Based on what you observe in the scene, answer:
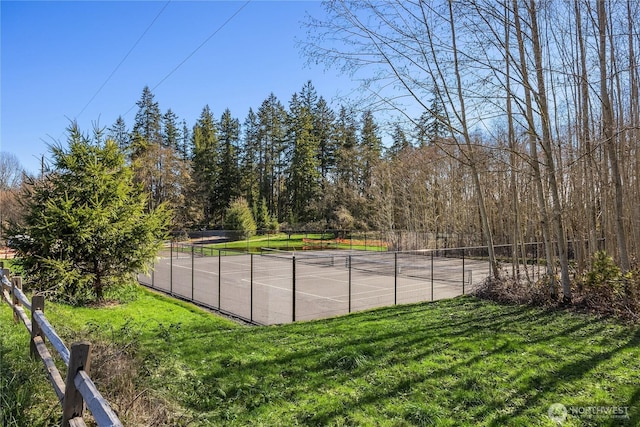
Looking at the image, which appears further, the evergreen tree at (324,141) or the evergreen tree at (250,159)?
the evergreen tree at (250,159)

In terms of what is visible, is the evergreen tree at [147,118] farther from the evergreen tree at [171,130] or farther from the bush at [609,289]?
the bush at [609,289]

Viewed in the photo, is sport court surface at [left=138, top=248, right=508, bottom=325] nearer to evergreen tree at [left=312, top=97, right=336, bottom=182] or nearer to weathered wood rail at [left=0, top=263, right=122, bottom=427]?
weathered wood rail at [left=0, top=263, right=122, bottom=427]

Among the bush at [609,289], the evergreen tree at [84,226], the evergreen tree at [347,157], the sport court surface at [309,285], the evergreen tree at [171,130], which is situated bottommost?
the sport court surface at [309,285]

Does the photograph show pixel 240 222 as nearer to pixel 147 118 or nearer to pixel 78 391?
pixel 147 118

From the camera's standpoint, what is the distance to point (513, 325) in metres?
5.58

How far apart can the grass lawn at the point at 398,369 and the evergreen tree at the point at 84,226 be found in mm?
1897

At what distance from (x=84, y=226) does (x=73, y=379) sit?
695cm

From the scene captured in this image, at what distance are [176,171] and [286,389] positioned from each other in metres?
38.1

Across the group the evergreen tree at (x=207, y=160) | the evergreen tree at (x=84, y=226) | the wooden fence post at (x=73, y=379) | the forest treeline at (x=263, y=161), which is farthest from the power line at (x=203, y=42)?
the evergreen tree at (x=207, y=160)

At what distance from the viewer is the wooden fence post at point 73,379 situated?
223cm

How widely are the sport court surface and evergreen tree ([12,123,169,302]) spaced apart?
1596 mm

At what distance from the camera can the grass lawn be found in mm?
3059

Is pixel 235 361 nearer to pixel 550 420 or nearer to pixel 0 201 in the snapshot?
pixel 550 420

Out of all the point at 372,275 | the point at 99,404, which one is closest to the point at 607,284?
the point at 99,404
